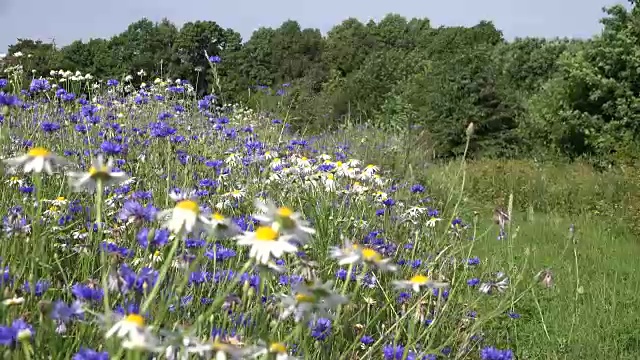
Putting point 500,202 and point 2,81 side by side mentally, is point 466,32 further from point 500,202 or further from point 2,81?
point 2,81

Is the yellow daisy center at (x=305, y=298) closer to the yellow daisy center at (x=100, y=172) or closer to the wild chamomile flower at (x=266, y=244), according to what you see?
the wild chamomile flower at (x=266, y=244)

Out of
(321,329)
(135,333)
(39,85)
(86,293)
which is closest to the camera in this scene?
(135,333)

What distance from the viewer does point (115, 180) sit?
108cm

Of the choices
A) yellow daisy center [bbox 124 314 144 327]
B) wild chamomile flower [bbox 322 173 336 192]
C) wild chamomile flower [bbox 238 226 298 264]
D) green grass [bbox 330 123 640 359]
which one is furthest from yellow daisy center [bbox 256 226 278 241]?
wild chamomile flower [bbox 322 173 336 192]

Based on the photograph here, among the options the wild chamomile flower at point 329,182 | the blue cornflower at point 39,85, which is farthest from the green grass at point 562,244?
the blue cornflower at point 39,85

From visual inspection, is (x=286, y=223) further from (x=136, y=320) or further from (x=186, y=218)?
(x=136, y=320)

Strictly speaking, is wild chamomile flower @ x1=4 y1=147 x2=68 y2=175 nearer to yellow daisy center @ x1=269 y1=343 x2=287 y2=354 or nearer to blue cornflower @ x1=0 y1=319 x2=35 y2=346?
blue cornflower @ x1=0 y1=319 x2=35 y2=346

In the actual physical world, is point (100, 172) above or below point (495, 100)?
below

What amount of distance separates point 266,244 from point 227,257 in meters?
1.03

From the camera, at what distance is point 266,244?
1.03 metres

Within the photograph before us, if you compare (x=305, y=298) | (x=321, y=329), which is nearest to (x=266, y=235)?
(x=305, y=298)

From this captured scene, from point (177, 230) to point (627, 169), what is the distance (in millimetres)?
7267

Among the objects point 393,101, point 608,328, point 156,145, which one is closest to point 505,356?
point 608,328

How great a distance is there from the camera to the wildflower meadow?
3.59 feet
